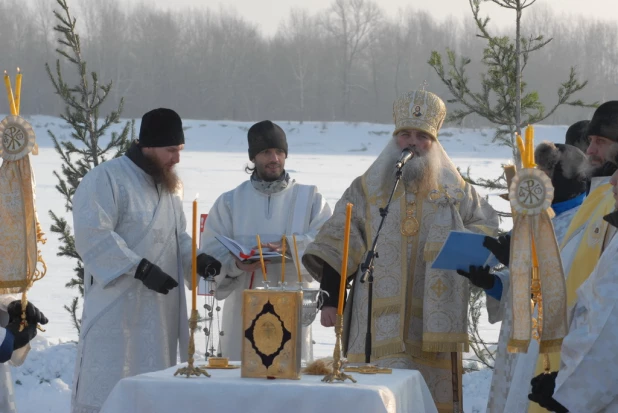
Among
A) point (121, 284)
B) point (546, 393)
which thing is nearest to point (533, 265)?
point (546, 393)

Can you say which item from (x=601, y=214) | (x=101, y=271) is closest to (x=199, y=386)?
(x=601, y=214)

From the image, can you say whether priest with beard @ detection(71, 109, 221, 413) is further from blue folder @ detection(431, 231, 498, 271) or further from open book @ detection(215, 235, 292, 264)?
blue folder @ detection(431, 231, 498, 271)

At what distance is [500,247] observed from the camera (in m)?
4.65

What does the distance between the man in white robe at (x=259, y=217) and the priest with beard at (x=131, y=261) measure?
0.37 meters

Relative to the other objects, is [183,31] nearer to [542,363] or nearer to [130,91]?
[130,91]

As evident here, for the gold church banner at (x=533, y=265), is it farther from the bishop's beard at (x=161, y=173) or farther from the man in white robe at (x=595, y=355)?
the bishop's beard at (x=161, y=173)

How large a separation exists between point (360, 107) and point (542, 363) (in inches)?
1893

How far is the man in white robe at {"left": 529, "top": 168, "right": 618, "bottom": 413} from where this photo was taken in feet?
11.2

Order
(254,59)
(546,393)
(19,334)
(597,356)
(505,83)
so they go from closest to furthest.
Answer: (597,356) < (546,393) < (19,334) < (505,83) < (254,59)

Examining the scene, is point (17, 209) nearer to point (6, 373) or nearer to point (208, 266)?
point (6, 373)

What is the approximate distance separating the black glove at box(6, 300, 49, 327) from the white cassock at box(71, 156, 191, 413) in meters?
0.98

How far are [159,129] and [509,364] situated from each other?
7.46ft

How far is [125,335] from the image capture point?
5980 mm

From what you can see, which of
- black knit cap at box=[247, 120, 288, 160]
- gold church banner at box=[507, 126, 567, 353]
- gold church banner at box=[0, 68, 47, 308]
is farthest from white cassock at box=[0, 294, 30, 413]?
gold church banner at box=[507, 126, 567, 353]
